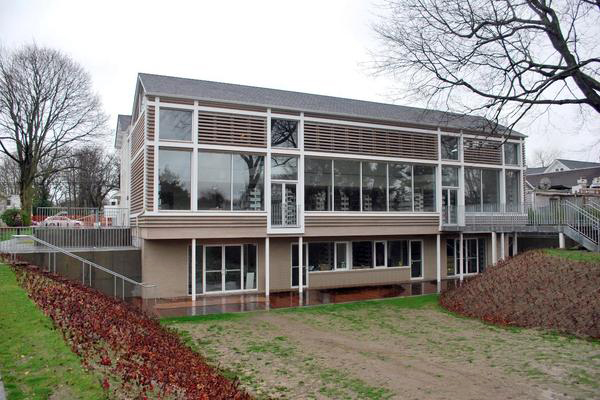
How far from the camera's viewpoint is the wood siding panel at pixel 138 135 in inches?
693

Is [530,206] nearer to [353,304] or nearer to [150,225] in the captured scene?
[353,304]

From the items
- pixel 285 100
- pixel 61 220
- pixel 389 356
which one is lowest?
pixel 389 356

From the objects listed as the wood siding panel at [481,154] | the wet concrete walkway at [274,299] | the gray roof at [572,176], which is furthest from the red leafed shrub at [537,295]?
the gray roof at [572,176]

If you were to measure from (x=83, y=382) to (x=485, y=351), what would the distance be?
7872 mm

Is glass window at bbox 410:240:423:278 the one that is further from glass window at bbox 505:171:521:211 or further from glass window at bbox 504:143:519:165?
glass window at bbox 504:143:519:165

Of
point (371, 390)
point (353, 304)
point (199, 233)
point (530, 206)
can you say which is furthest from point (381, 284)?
point (371, 390)

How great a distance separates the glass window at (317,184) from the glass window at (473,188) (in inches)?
302

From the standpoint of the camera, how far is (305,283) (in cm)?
1967

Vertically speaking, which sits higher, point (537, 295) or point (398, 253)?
point (398, 253)

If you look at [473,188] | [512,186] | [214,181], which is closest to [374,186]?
[473,188]

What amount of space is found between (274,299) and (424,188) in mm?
9306

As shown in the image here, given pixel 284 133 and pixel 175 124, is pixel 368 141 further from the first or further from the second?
pixel 175 124

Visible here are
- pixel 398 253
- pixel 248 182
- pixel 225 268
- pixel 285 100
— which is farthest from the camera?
pixel 398 253

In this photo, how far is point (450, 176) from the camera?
22531 millimetres
